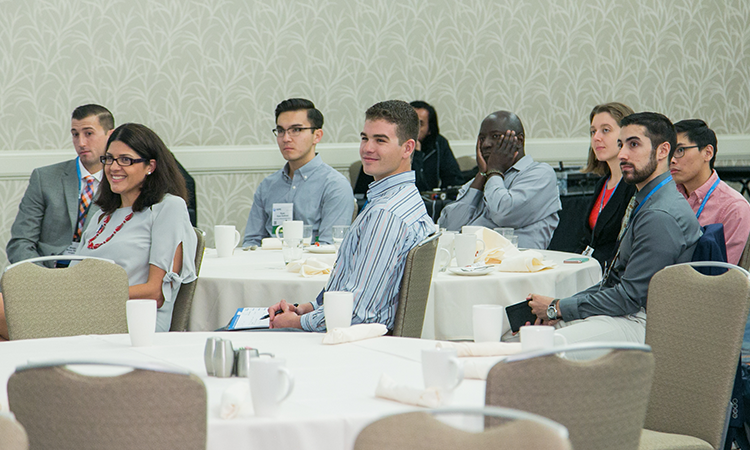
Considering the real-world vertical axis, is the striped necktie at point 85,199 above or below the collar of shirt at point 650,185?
below

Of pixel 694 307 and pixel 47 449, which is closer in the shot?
pixel 47 449

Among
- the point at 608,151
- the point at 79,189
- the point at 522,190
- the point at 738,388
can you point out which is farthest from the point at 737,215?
the point at 79,189

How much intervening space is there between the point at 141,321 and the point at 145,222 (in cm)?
112

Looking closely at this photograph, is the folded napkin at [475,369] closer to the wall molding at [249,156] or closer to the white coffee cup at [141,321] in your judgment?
the white coffee cup at [141,321]

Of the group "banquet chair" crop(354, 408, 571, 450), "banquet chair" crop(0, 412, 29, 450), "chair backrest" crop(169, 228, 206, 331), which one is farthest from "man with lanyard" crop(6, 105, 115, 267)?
"banquet chair" crop(354, 408, 571, 450)

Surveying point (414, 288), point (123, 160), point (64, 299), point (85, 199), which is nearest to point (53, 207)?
point (85, 199)

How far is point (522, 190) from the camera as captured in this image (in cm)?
437

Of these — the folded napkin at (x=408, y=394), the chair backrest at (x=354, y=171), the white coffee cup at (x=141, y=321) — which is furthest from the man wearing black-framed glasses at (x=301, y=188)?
the folded napkin at (x=408, y=394)

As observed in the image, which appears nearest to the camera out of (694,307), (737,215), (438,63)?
(694,307)

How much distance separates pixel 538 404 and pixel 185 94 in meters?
5.26

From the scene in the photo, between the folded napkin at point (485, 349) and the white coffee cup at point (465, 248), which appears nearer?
the folded napkin at point (485, 349)

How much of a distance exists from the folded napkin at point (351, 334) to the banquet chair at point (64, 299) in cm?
89

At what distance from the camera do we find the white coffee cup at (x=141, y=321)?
2053 mm

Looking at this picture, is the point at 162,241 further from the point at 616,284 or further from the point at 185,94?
the point at 185,94
